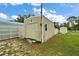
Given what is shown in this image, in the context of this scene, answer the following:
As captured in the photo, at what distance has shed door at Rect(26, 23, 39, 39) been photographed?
13.7 feet

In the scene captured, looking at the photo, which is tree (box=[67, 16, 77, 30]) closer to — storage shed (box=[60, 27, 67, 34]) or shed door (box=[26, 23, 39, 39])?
storage shed (box=[60, 27, 67, 34])

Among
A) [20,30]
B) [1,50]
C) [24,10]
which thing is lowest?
[1,50]

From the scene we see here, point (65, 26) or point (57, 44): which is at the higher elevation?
point (65, 26)

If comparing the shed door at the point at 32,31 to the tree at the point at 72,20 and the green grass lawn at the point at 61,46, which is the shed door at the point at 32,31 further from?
the tree at the point at 72,20

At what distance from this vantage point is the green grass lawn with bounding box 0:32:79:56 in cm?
411

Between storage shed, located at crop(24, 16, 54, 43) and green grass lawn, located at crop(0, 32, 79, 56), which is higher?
storage shed, located at crop(24, 16, 54, 43)

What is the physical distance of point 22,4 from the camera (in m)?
4.12

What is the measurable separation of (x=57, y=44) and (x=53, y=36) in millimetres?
139

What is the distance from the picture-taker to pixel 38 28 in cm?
419

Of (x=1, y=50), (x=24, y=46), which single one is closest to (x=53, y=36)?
(x=24, y=46)

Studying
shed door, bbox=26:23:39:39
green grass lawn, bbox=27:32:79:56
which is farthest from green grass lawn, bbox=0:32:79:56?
shed door, bbox=26:23:39:39

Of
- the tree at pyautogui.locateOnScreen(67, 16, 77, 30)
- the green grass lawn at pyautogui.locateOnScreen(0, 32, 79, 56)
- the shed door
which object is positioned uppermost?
the tree at pyautogui.locateOnScreen(67, 16, 77, 30)

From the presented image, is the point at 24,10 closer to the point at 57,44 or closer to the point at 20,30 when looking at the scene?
the point at 20,30

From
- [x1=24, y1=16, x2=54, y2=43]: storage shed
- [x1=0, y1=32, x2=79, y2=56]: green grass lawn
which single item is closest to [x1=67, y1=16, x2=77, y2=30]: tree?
[x1=0, y1=32, x2=79, y2=56]: green grass lawn
